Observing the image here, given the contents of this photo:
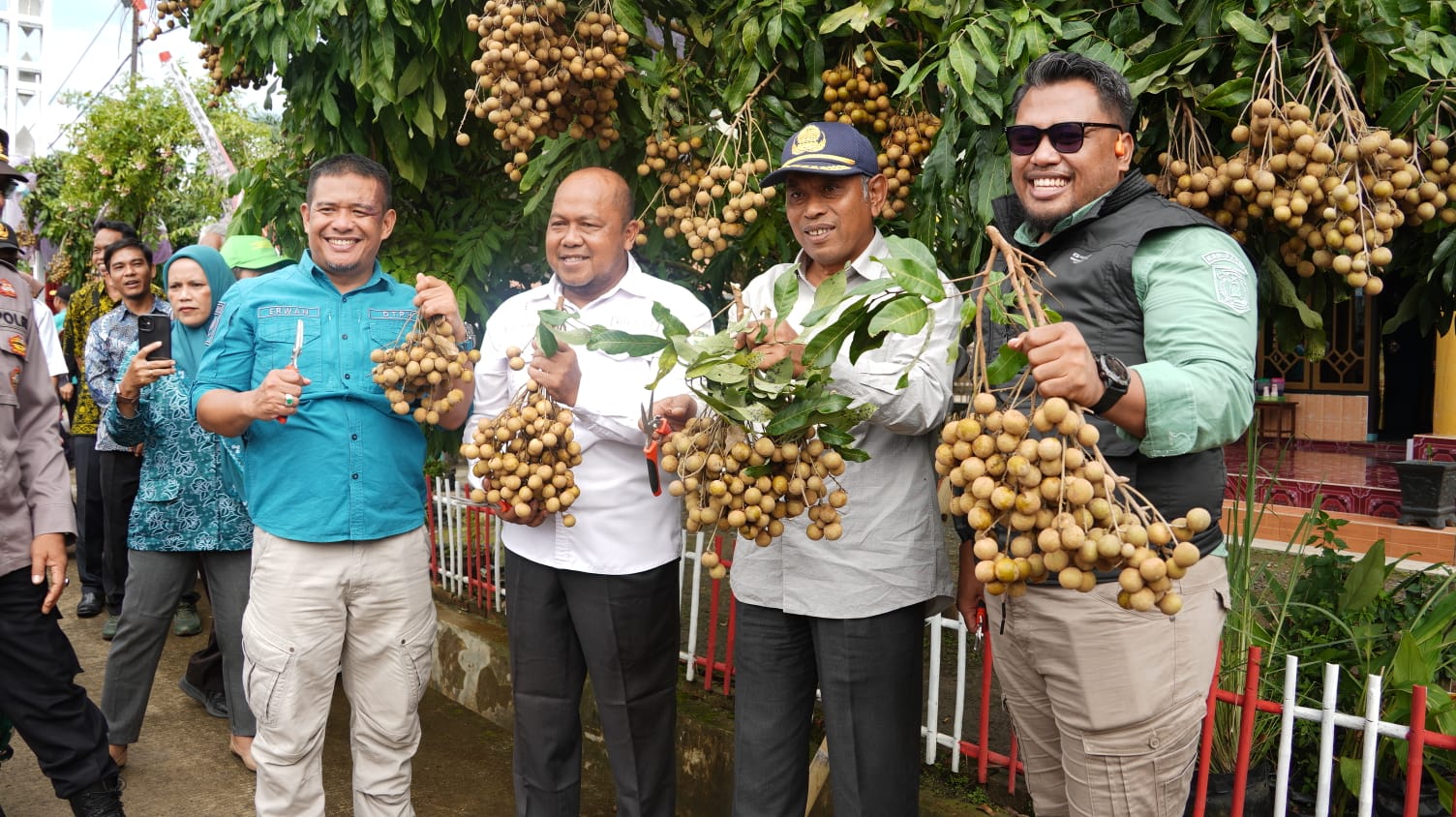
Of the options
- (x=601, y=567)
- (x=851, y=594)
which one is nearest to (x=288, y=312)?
(x=601, y=567)

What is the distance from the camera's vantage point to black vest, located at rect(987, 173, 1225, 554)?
6.24 ft

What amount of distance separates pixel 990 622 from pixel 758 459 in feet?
2.30

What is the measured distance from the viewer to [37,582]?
9.61 ft

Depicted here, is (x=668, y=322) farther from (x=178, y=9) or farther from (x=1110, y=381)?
(x=178, y=9)

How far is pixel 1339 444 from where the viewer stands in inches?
417

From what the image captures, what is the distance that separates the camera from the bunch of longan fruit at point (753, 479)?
191 centimetres

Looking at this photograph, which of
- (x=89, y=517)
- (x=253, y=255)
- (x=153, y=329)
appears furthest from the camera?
(x=89, y=517)

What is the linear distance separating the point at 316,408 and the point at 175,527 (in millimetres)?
1314

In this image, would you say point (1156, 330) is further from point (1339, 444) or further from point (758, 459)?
point (1339, 444)

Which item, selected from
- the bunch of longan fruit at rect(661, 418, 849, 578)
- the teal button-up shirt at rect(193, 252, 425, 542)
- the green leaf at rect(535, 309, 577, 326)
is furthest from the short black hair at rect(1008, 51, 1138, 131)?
the teal button-up shirt at rect(193, 252, 425, 542)

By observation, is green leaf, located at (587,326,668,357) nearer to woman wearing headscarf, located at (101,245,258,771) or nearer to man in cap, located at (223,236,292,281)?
woman wearing headscarf, located at (101,245,258,771)

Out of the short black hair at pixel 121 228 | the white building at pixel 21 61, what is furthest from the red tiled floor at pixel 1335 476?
the white building at pixel 21 61

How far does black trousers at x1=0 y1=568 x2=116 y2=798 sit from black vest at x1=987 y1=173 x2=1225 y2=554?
114 inches

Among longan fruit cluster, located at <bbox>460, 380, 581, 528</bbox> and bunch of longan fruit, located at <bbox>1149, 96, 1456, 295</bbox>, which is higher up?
bunch of longan fruit, located at <bbox>1149, 96, 1456, 295</bbox>
